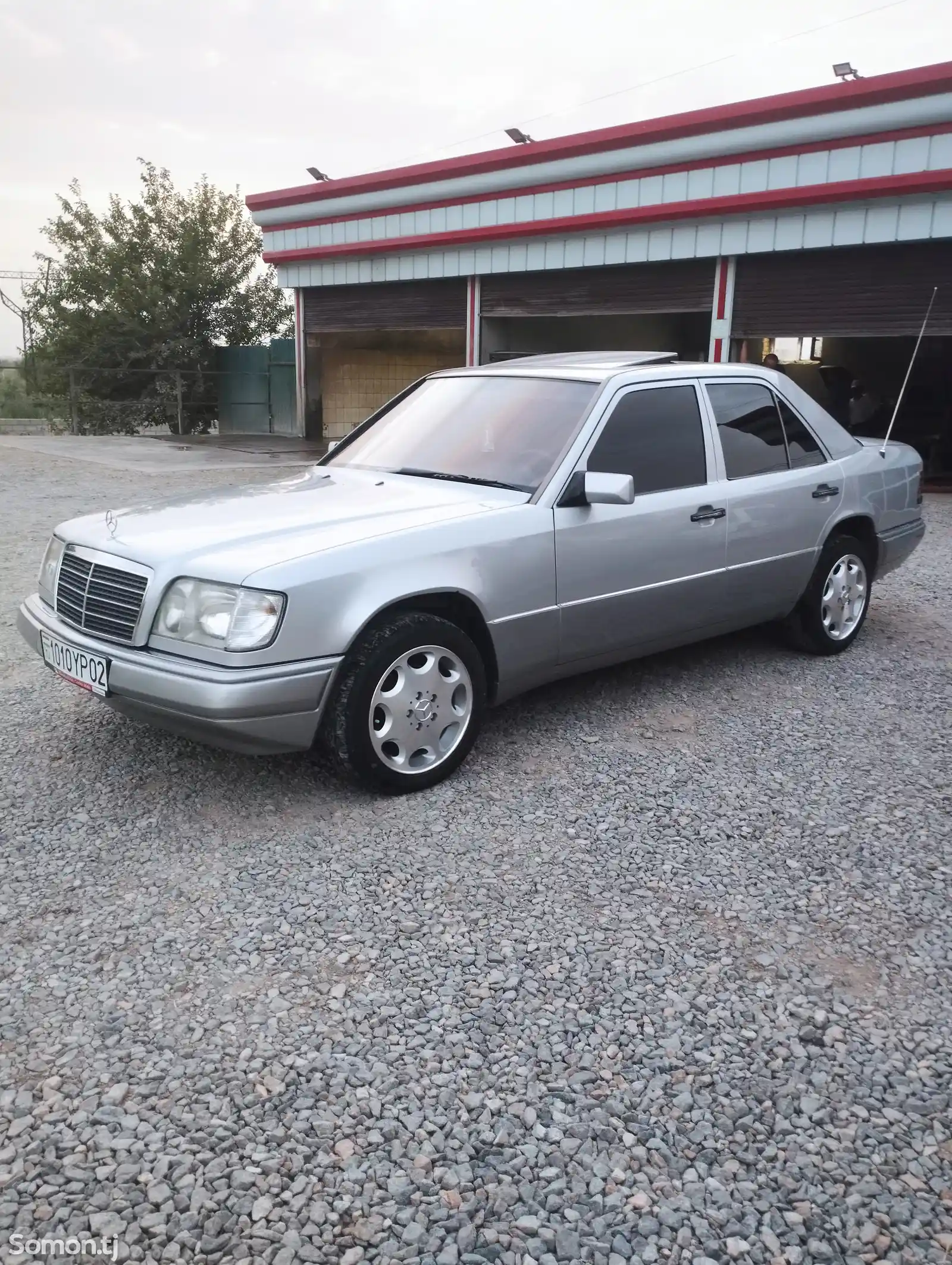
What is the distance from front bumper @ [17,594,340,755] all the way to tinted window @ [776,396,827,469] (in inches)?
122

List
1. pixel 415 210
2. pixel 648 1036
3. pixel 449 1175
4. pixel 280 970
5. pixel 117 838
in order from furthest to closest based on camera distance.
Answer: pixel 415 210 → pixel 117 838 → pixel 280 970 → pixel 648 1036 → pixel 449 1175

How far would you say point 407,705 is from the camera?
12.9 ft

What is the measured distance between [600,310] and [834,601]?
10185 mm

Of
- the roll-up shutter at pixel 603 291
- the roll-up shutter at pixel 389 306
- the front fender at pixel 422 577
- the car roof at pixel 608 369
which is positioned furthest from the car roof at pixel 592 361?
the roll-up shutter at pixel 389 306

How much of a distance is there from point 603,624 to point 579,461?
A: 703 mm

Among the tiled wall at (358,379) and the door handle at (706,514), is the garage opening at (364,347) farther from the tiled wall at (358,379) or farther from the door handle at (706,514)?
the door handle at (706,514)

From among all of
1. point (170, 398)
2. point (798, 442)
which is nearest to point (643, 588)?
point (798, 442)

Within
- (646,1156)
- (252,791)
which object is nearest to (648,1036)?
(646,1156)

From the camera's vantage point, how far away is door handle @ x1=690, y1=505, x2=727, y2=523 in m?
4.95

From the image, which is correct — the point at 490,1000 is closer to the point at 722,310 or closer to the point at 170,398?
the point at 722,310

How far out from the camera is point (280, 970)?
114 inches

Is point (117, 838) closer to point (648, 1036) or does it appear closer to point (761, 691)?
point (648, 1036)

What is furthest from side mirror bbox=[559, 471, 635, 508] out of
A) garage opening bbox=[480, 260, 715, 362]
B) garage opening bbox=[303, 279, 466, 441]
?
garage opening bbox=[303, 279, 466, 441]

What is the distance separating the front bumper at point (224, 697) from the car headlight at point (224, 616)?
0.28 ft
